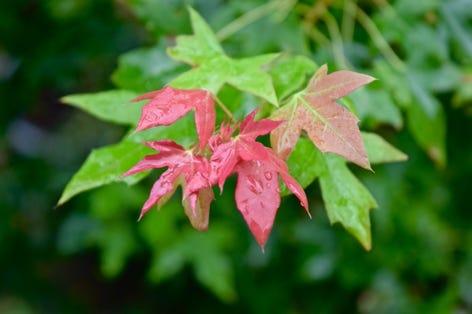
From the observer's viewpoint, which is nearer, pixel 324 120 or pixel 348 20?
pixel 324 120

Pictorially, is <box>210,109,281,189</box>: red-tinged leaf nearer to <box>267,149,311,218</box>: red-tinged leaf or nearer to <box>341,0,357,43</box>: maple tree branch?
<box>267,149,311,218</box>: red-tinged leaf

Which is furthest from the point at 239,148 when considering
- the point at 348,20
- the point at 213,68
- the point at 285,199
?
the point at 285,199

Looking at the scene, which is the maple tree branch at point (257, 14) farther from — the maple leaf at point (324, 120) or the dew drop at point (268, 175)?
the dew drop at point (268, 175)

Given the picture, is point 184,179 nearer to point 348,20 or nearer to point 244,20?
point 244,20

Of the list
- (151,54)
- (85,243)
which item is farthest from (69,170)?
(151,54)

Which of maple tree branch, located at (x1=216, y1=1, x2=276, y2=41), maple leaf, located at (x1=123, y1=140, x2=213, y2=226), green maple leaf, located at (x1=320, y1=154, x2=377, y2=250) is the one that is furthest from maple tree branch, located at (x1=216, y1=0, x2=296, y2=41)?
maple leaf, located at (x1=123, y1=140, x2=213, y2=226)
